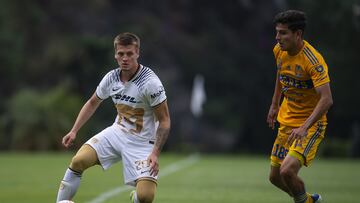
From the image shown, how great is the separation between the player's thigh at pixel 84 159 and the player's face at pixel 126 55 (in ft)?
3.19

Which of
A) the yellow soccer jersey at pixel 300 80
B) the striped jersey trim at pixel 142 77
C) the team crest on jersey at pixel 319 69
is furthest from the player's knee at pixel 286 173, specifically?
the striped jersey trim at pixel 142 77

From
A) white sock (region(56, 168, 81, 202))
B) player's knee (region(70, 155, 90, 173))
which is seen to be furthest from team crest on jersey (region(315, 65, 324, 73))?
white sock (region(56, 168, 81, 202))

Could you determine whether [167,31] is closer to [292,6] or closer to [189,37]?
[189,37]

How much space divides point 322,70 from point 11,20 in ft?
111

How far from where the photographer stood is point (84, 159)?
9266 mm

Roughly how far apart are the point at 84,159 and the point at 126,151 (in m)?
0.46

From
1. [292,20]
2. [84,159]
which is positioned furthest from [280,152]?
[84,159]

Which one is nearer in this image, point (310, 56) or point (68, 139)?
point (68, 139)

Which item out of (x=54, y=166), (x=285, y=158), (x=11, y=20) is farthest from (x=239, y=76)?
(x=285, y=158)

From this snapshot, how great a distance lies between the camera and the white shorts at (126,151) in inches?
367

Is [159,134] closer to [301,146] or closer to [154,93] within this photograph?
[154,93]

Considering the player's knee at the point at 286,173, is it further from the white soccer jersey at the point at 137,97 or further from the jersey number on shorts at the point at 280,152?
the white soccer jersey at the point at 137,97

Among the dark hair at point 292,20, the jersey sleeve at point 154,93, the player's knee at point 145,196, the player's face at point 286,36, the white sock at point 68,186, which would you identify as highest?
the dark hair at point 292,20

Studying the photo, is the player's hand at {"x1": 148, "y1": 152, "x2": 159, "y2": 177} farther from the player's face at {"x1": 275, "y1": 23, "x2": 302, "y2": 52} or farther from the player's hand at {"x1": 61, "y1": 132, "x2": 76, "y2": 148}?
the player's face at {"x1": 275, "y1": 23, "x2": 302, "y2": 52}
